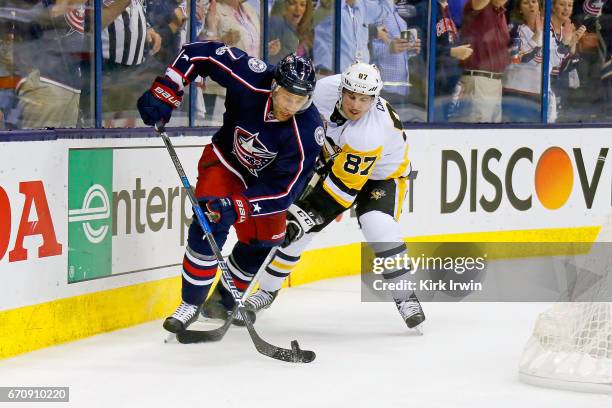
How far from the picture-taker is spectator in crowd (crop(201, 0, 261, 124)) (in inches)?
237

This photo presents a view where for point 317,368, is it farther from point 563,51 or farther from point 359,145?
point 563,51

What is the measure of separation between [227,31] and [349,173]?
149 centimetres

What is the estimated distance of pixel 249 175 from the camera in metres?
4.71

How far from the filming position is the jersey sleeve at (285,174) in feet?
14.6

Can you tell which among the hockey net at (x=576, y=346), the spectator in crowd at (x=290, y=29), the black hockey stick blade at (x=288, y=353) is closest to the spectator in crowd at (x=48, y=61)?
the black hockey stick blade at (x=288, y=353)

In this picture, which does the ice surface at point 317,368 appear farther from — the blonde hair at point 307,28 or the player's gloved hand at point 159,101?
the blonde hair at point 307,28

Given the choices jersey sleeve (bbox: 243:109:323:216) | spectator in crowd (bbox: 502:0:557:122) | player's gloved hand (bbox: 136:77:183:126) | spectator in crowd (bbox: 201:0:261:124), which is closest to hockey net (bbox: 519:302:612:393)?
jersey sleeve (bbox: 243:109:323:216)

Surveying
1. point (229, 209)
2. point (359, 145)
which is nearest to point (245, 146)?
point (229, 209)

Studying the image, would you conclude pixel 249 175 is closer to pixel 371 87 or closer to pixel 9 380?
pixel 371 87

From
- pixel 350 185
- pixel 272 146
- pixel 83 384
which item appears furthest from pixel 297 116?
pixel 83 384

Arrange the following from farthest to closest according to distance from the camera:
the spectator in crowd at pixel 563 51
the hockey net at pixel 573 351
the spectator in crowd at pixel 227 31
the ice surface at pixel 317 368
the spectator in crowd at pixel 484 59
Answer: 1. the spectator in crowd at pixel 563 51
2. the spectator in crowd at pixel 484 59
3. the spectator in crowd at pixel 227 31
4. the hockey net at pixel 573 351
5. the ice surface at pixel 317 368

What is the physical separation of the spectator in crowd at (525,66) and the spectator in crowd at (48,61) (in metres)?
3.22

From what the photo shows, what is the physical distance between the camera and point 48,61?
5.09m

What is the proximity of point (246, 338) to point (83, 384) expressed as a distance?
980 mm
